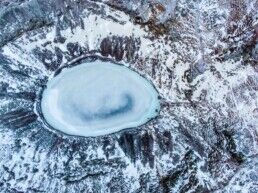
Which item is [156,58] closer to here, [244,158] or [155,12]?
[155,12]

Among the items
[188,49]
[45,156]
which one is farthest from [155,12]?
[45,156]

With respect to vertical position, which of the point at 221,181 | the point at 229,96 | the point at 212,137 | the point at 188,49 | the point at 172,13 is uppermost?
the point at 172,13

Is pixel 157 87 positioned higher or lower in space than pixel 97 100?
higher

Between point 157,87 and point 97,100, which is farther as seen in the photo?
point 157,87

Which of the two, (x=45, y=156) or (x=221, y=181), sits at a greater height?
(x=45, y=156)

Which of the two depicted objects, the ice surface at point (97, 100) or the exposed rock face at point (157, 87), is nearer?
the exposed rock face at point (157, 87)
